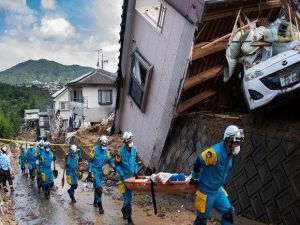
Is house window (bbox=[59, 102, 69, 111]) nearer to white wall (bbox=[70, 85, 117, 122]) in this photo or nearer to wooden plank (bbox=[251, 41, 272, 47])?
white wall (bbox=[70, 85, 117, 122])

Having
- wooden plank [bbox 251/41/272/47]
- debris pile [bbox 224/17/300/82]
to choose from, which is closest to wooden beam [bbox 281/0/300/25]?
debris pile [bbox 224/17/300/82]

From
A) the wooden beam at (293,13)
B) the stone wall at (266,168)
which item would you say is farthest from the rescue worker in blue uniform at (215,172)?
the wooden beam at (293,13)

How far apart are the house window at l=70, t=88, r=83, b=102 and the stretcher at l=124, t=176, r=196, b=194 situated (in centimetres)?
3176

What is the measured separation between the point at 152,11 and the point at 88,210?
26.3 feet

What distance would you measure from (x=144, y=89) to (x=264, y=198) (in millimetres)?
6842

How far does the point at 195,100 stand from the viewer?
12453mm

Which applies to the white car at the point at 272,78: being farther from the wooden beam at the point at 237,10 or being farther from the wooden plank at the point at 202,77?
the wooden plank at the point at 202,77

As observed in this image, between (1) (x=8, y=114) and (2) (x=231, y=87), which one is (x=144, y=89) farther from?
(1) (x=8, y=114)

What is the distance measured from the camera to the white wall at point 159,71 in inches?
435

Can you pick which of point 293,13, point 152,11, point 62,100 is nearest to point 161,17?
point 152,11

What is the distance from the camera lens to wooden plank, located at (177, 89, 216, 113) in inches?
481

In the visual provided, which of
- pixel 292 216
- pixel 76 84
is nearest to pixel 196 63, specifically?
pixel 292 216

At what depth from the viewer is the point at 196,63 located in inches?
441

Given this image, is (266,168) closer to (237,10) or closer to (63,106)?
(237,10)
